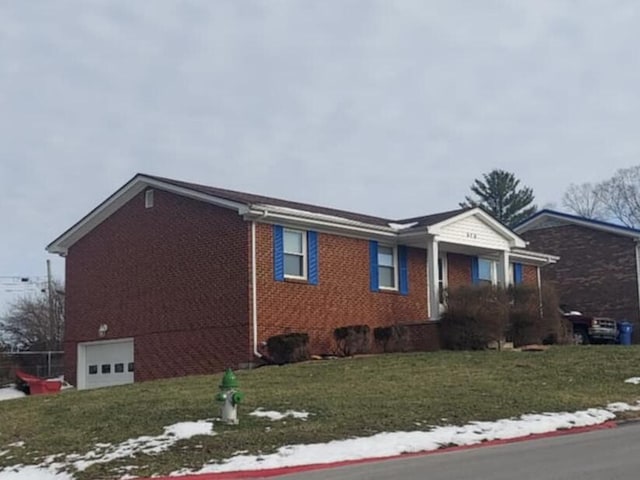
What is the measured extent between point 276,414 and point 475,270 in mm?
17180

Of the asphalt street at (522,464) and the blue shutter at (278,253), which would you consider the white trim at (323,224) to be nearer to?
the blue shutter at (278,253)

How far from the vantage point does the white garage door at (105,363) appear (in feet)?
88.4

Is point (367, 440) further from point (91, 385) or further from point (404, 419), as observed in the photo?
point (91, 385)

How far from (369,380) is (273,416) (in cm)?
433

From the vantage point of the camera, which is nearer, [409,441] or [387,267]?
[409,441]

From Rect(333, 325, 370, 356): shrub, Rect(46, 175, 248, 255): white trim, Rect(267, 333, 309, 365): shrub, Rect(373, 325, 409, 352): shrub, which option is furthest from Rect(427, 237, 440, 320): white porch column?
Rect(46, 175, 248, 255): white trim

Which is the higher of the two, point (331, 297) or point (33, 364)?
point (331, 297)

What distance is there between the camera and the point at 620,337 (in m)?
33.6

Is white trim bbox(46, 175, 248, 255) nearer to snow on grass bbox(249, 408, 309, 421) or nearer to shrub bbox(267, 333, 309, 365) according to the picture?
shrub bbox(267, 333, 309, 365)

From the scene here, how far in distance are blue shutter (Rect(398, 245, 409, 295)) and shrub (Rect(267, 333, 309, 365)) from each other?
5624 mm

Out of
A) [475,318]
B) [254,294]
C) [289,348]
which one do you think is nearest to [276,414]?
[289,348]

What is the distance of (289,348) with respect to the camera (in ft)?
74.3

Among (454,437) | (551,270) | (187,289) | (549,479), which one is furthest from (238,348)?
(551,270)

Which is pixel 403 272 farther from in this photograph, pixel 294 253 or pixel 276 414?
pixel 276 414
